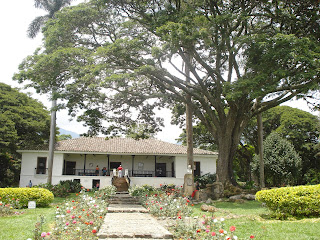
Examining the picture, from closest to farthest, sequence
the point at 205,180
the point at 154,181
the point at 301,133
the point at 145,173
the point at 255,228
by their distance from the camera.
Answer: the point at 255,228 → the point at 205,180 → the point at 154,181 → the point at 145,173 → the point at 301,133

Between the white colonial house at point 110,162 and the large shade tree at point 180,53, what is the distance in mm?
9661

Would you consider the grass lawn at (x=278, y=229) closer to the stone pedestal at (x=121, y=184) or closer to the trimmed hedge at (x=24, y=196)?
the trimmed hedge at (x=24, y=196)

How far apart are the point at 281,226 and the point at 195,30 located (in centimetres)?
875

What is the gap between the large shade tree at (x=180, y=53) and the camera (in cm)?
1252

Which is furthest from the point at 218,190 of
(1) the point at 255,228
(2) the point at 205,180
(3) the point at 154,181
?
(3) the point at 154,181

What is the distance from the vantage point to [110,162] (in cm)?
2806

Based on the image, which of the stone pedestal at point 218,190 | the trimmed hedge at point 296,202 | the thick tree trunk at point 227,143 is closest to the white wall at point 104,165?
the thick tree trunk at point 227,143

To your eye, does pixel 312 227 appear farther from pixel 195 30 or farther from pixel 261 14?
pixel 261 14

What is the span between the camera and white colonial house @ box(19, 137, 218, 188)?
25292 millimetres

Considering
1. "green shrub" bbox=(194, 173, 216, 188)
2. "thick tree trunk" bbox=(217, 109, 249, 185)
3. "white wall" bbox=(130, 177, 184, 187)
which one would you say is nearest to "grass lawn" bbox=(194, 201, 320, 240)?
"thick tree trunk" bbox=(217, 109, 249, 185)

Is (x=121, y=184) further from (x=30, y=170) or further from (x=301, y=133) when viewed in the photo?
(x=301, y=133)

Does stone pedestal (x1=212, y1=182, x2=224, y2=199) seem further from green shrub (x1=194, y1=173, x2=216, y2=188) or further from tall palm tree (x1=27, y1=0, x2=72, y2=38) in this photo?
tall palm tree (x1=27, y1=0, x2=72, y2=38)

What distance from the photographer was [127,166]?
91.8ft

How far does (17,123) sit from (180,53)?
14997mm
